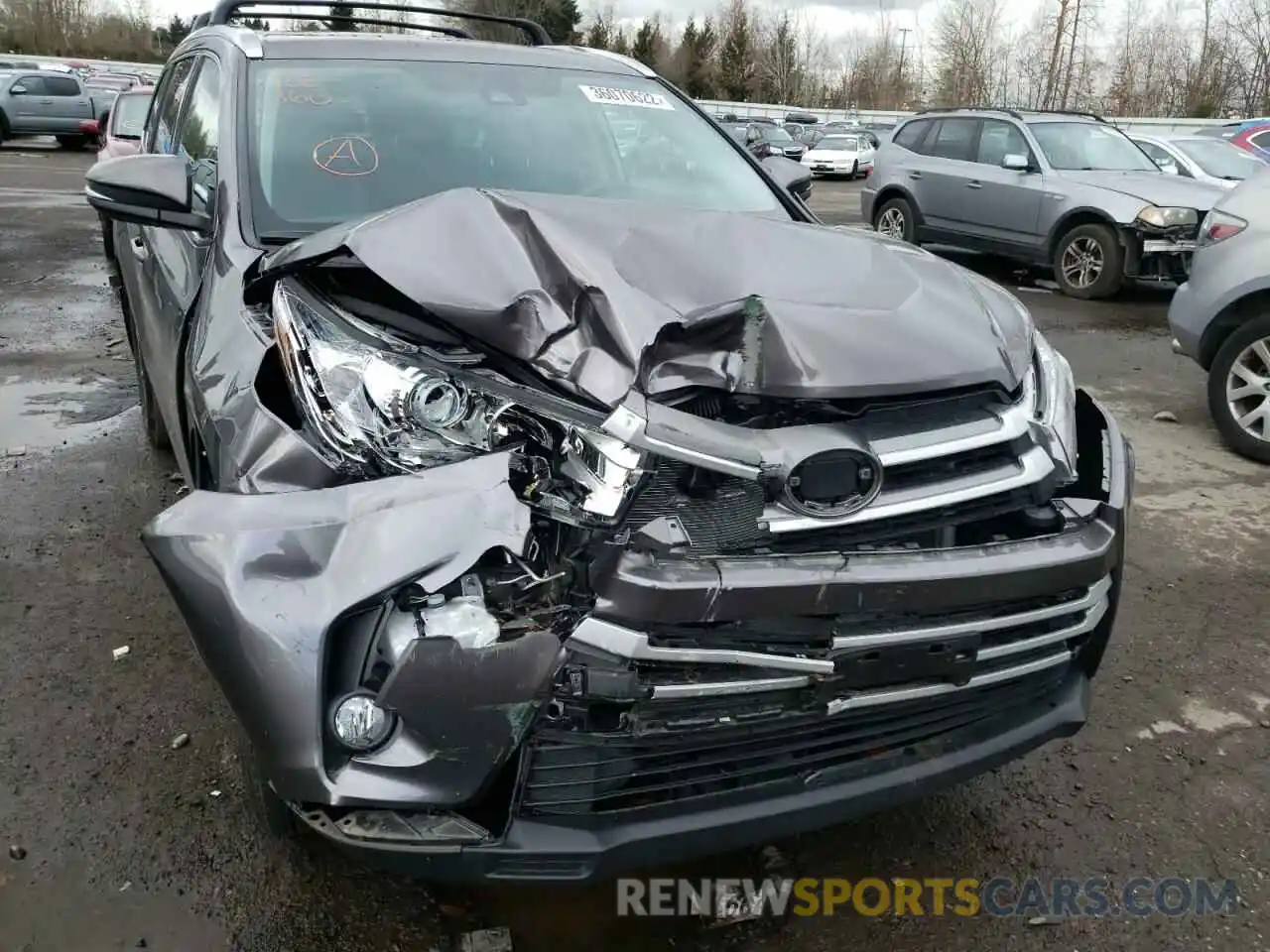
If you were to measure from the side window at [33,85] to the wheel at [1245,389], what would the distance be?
25.3 m

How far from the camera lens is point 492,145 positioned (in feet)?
10.2

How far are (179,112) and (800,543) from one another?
3.29m

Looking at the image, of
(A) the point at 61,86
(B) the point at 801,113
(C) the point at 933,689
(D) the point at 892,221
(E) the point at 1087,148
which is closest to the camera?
(C) the point at 933,689

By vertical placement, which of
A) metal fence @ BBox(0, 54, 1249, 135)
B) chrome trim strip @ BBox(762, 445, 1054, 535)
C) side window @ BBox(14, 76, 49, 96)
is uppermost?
metal fence @ BBox(0, 54, 1249, 135)

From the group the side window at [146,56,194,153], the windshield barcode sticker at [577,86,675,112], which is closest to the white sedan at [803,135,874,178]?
the side window at [146,56,194,153]

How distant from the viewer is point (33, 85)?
74.5 feet

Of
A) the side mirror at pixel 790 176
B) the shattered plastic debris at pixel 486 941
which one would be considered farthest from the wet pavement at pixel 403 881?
the side mirror at pixel 790 176

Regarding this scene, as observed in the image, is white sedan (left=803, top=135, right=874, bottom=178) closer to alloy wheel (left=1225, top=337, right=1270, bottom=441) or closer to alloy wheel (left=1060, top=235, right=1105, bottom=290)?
alloy wheel (left=1060, top=235, right=1105, bottom=290)

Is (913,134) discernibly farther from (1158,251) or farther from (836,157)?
(836,157)

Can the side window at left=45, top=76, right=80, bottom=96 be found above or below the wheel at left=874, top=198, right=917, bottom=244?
above

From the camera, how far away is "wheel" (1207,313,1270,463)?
502 cm

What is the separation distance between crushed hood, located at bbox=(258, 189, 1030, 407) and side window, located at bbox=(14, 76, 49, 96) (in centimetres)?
2538

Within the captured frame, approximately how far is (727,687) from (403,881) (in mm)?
1042

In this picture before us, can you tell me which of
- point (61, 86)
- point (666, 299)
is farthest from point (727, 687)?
point (61, 86)
